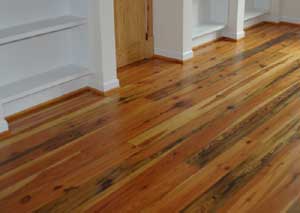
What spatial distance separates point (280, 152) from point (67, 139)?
4.55 feet

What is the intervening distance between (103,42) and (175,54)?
1.11m

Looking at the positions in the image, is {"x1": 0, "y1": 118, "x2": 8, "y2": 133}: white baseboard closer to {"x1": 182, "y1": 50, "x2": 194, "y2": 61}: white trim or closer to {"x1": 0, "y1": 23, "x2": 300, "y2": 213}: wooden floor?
{"x1": 0, "y1": 23, "x2": 300, "y2": 213}: wooden floor

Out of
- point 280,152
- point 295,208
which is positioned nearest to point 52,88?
point 280,152

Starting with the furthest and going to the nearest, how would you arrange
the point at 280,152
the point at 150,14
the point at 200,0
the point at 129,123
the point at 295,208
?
the point at 200,0, the point at 150,14, the point at 129,123, the point at 280,152, the point at 295,208

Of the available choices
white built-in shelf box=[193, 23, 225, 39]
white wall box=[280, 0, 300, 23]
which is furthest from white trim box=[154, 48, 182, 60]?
white wall box=[280, 0, 300, 23]

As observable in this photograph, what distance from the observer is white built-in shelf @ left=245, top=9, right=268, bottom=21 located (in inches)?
231

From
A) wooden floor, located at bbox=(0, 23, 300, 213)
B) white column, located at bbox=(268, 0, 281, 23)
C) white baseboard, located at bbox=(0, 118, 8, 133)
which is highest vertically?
white column, located at bbox=(268, 0, 281, 23)

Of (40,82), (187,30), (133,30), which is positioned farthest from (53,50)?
(187,30)

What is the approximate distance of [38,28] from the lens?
336 centimetres

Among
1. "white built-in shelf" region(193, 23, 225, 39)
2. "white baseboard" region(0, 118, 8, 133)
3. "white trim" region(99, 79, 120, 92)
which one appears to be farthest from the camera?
"white built-in shelf" region(193, 23, 225, 39)

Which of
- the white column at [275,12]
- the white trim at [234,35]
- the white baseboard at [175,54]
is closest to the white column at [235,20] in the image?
the white trim at [234,35]

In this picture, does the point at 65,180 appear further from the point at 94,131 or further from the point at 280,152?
the point at 280,152

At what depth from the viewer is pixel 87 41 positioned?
12.2ft

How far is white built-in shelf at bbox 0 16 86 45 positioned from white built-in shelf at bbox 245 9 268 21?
9.41 feet
